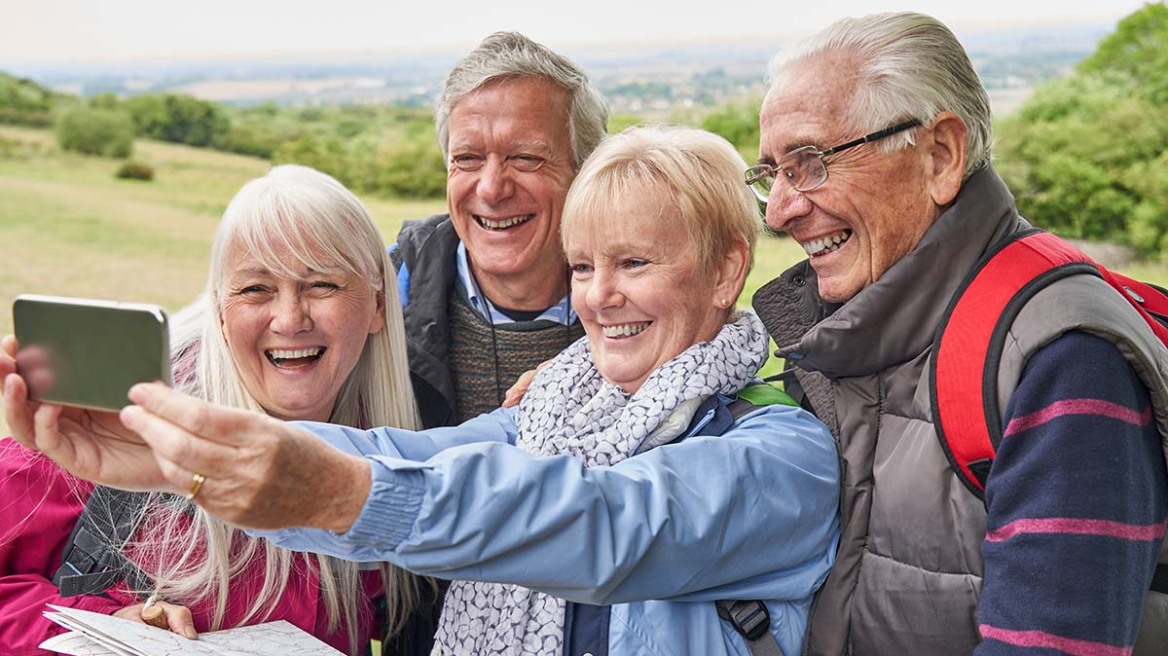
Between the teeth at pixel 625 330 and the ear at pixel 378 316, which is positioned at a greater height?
the teeth at pixel 625 330

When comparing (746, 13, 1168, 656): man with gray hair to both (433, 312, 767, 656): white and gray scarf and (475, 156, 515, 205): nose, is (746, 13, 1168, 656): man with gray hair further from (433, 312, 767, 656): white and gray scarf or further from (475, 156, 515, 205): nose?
(475, 156, 515, 205): nose

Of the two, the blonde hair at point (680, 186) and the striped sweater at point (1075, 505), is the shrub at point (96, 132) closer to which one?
the blonde hair at point (680, 186)

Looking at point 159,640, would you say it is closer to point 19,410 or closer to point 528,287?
point 19,410

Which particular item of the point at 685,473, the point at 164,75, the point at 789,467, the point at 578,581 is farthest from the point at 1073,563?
the point at 164,75

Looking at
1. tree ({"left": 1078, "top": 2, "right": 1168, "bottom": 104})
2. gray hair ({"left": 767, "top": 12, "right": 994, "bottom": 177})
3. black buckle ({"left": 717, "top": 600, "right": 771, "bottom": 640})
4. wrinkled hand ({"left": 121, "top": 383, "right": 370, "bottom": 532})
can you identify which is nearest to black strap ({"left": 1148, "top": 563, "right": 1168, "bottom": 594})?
black buckle ({"left": 717, "top": 600, "right": 771, "bottom": 640})

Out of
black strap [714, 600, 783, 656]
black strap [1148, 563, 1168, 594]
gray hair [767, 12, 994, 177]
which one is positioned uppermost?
gray hair [767, 12, 994, 177]

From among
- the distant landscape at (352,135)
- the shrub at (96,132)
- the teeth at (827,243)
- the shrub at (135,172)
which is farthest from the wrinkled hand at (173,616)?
the shrub at (96,132)

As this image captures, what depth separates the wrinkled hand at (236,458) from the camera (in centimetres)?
120

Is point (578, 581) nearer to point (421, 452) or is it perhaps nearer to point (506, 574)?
point (506, 574)

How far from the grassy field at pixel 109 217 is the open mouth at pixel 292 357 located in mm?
5285

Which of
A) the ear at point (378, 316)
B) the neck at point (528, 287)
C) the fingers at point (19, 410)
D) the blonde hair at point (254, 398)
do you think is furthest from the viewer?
the neck at point (528, 287)

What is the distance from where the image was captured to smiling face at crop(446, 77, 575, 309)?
2684 millimetres

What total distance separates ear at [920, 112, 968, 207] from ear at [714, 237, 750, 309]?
0.34m

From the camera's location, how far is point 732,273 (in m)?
2.02
